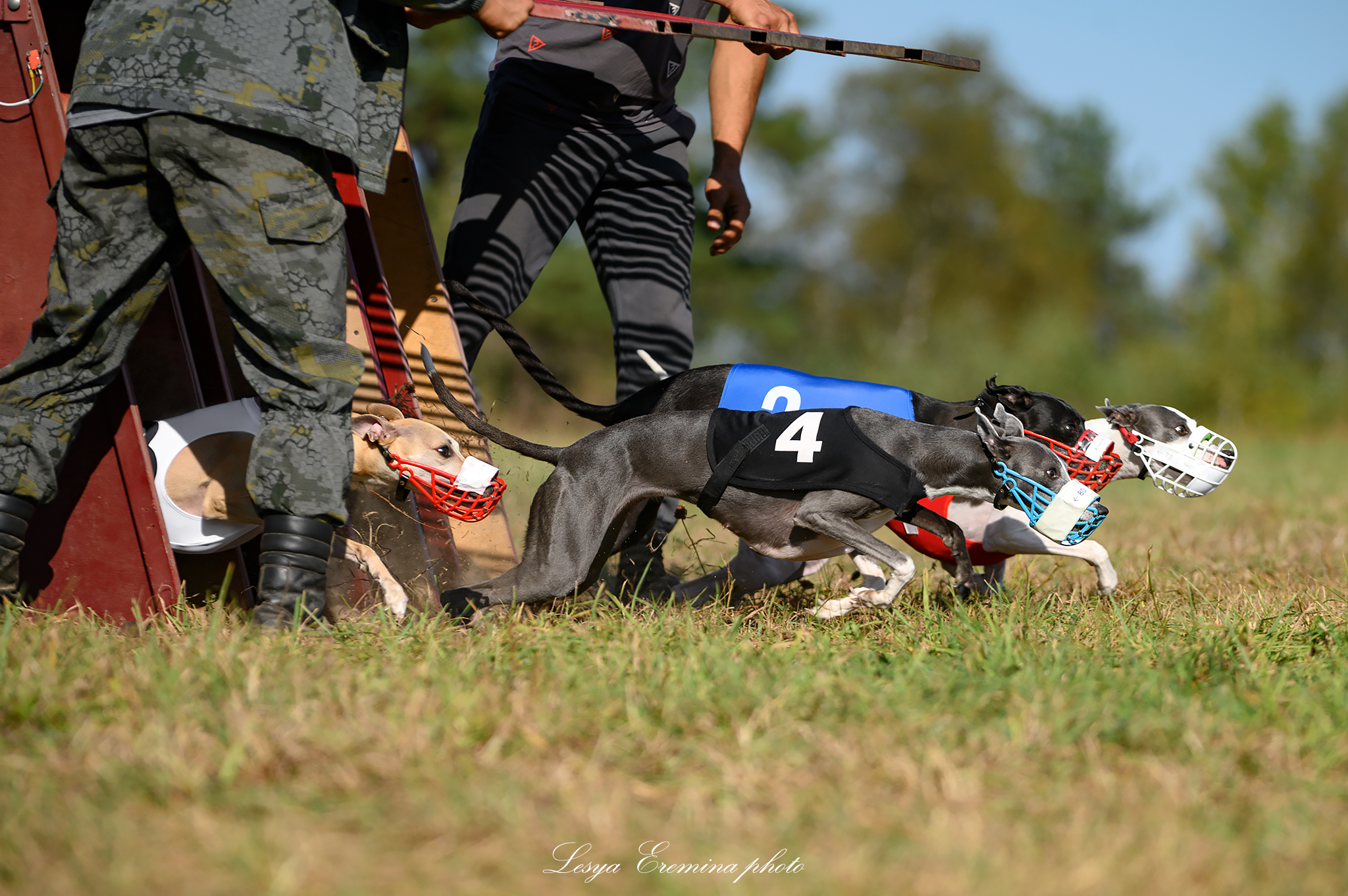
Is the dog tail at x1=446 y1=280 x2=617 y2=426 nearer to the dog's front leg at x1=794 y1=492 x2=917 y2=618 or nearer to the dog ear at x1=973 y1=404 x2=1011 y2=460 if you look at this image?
the dog's front leg at x1=794 y1=492 x2=917 y2=618

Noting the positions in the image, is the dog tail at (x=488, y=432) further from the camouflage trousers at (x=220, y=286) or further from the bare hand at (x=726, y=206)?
the bare hand at (x=726, y=206)

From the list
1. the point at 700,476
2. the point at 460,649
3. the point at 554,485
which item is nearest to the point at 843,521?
the point at 700,476

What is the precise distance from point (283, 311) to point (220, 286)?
17 centimetres

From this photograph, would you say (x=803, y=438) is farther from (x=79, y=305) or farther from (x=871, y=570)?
(x=79, y=305)

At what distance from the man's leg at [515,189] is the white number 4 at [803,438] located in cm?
109

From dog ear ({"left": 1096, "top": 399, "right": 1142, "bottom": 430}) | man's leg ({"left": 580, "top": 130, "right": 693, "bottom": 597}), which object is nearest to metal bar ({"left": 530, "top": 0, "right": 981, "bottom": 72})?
man's leg ({"left": 580, "top": 130, "right": 693, "bottom": 597})

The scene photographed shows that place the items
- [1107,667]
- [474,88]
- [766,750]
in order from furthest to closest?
1. [474,88]
2. [1107,667]
3. [766,750]

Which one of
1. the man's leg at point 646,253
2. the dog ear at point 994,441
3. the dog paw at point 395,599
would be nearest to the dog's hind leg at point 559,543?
the dog paw at point 395,599

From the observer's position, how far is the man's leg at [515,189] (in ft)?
12.8

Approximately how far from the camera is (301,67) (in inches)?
106

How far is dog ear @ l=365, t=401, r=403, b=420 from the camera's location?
11.6ft

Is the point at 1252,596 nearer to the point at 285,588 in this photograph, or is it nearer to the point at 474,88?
the point at 285,588

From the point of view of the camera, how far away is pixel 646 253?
409cm

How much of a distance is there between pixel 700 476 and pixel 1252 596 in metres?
1.90
